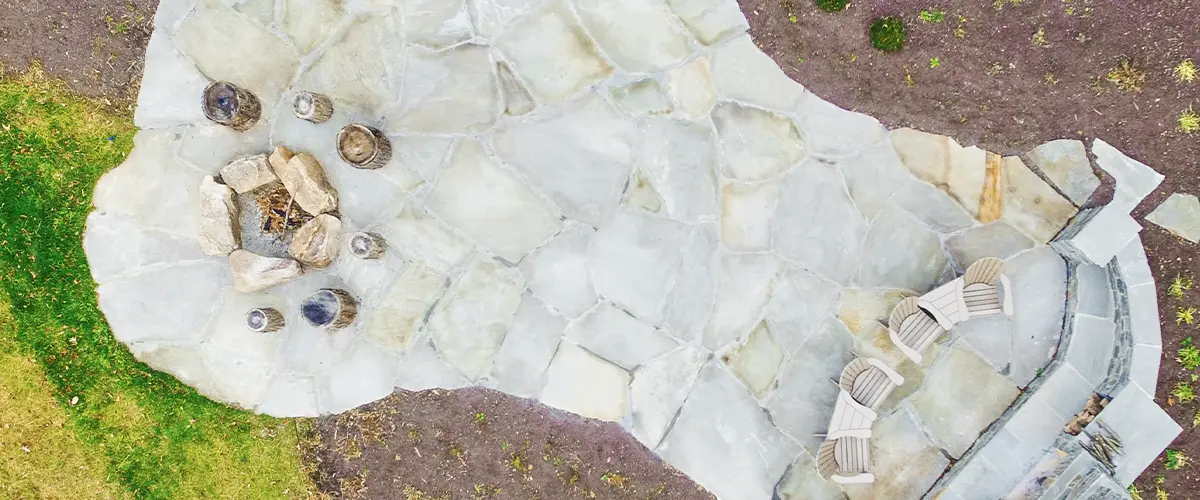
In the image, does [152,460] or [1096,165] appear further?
[152,460]

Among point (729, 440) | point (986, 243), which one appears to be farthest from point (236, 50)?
point (986, 243)

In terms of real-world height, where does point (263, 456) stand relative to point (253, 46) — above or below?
below

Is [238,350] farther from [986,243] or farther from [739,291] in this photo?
[986,243]

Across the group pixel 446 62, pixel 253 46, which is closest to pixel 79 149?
pixel 253 46

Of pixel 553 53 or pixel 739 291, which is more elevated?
pixel 553 53

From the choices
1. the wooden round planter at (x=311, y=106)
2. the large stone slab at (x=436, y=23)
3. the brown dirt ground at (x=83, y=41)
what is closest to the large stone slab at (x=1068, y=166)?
the large stone slab at (x=436, y=23)

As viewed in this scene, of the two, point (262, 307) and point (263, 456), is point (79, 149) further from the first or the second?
point (263, 456)
